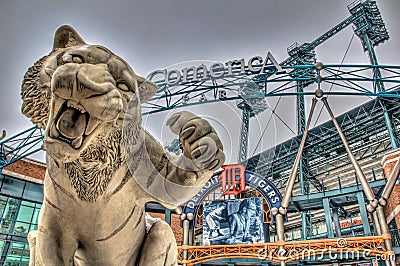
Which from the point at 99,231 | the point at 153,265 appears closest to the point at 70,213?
the point at 99,231

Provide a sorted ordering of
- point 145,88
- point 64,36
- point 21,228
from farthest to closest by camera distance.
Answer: point 21,228, point 64,36, point 145,88

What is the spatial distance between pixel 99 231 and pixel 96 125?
0.54 metres

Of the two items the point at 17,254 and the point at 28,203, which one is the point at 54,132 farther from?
the point at 17,254

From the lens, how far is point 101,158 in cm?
112

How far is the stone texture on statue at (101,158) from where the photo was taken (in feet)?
3.09

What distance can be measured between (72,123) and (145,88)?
399 mm

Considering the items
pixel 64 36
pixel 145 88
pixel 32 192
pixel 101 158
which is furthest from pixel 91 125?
pixel 32 192

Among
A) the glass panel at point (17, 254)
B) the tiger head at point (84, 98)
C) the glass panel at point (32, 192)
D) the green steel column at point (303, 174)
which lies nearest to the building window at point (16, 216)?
the glass panel at point (32, 192)

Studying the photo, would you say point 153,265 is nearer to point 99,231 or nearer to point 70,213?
point 99,231

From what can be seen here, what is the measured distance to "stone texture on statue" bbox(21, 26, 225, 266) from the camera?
940mm

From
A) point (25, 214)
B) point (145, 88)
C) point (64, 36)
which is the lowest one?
point (145, 88)

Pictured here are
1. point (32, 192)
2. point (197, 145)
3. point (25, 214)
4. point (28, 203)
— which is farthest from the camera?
point (32, 192)

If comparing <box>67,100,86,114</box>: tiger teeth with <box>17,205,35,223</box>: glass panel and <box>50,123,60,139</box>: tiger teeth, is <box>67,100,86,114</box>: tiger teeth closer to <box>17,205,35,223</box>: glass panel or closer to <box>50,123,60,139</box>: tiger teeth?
<box>50,123,60,139</box>: tiger teeth

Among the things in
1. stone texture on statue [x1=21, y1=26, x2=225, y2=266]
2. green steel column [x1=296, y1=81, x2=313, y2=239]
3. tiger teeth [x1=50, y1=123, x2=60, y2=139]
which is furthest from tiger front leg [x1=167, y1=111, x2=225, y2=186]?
green steel column [x1=296, y1=81, x2=313, y2=239]
